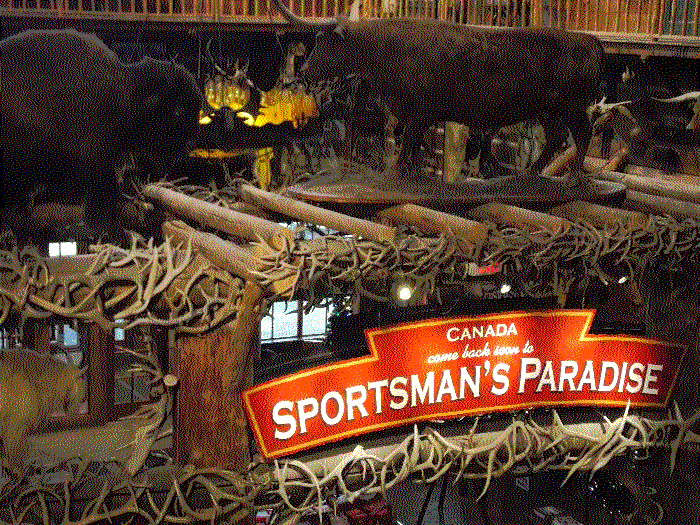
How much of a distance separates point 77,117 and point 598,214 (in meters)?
3.13

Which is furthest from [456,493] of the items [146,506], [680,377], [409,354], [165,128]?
[165,128]

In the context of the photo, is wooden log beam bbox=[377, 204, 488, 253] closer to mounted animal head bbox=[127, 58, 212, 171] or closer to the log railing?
mounted animal head bbox=[127, 58, 212, 171]

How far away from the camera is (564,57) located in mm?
6172

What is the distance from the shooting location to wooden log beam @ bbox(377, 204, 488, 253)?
5.29m

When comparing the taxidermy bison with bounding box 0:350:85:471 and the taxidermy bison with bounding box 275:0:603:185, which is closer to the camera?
the taxidermy bison with bounding box 0:350:85:471

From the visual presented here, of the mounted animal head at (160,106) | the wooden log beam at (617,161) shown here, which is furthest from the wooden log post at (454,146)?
the mounted animal head at (160,106)

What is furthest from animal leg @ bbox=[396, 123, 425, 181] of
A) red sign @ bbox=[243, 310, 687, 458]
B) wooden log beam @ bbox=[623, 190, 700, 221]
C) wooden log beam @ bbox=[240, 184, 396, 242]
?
wooden log beam @ bbox=[623, 190, 700, 221]

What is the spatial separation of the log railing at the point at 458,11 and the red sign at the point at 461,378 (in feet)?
11.0

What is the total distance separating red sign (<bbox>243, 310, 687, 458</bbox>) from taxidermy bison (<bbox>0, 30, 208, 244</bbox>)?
1.32 m

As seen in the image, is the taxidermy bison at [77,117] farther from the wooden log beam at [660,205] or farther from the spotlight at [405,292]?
the wooden log beam at [660,205]

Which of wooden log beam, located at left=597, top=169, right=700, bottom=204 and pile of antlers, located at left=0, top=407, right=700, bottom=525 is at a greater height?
wooden log beam, located at left=597, top=169, right=700, bottom=204

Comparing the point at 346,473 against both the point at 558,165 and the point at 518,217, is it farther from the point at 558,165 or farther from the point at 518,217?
the point at 558,165

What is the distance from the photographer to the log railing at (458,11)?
27.8ft

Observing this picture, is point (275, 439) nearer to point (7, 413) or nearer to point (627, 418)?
point (7, 413)
